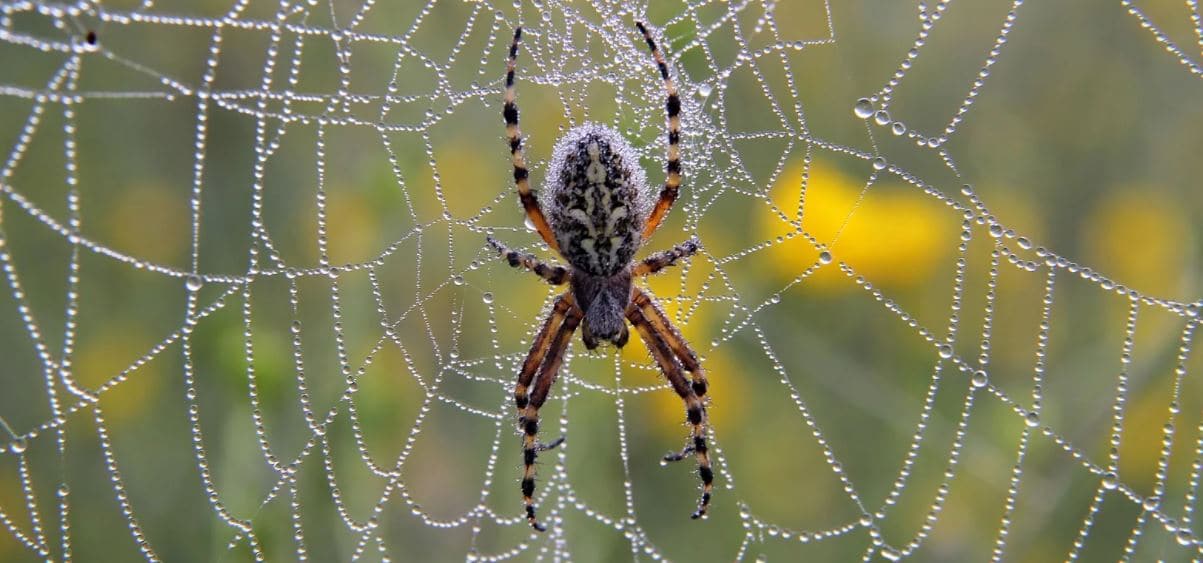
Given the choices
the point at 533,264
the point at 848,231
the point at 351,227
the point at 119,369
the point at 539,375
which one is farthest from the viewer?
the point at 119,369

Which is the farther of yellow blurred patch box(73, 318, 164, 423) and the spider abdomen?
yellow blurred patch box(73, 318, 164, 423)

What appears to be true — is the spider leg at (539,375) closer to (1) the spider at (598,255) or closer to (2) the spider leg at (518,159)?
(1) the spider at (598,255)

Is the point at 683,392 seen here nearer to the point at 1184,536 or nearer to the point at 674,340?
the point at 674,340

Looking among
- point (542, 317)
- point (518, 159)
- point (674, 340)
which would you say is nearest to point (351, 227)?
point (542, 317)

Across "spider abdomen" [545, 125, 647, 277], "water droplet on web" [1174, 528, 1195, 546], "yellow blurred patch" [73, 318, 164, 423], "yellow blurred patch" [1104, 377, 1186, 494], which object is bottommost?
"yellow blurred patch" [1104, 377, 1186, 494]

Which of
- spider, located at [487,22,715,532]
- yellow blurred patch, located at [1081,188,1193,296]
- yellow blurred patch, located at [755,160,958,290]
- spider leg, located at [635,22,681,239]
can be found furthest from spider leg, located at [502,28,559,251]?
yellow blurred patch, located at [1081,188,1193,296]

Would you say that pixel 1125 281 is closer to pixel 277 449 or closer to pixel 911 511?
pixel 911 511

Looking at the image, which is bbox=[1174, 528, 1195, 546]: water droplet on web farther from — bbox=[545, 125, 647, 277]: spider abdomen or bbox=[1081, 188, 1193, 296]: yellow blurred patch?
bbox=[545, 125, 647, 277]: spider abdomen
